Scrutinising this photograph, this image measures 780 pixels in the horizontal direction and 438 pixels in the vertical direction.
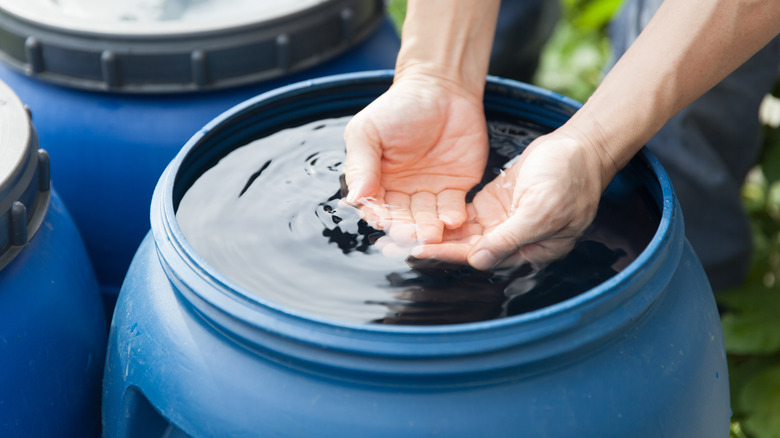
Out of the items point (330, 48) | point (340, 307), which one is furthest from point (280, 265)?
point (330, 48)

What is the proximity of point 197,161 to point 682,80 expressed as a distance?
78 centimetres

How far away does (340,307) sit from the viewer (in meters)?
1.06

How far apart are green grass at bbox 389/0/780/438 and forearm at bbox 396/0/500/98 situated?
92 centimetres

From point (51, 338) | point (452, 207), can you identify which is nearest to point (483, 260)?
point (452, 207)

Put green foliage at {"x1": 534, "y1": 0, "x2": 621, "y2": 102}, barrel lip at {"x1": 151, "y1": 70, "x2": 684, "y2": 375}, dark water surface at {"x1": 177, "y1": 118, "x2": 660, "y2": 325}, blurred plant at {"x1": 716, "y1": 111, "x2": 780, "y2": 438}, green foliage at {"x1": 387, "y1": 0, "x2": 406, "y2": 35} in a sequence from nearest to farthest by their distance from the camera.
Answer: barrel lip at {"x1": 151, "y1": 70, "x2": 684, "y2": 375} → dark water surface at {"x1": 177, "y1": 118, "x2": 660, "y2": 325} → blurred plant at {"x1": 716, "y1": 111, "x2": 780, "y2": 438} → green foliage at {"x1": 534, "y1": 0, "x2": 621, "y2": 102} → green foliage at {"x1": 387, "y1": 0, "x2": 406, "y2": 35}

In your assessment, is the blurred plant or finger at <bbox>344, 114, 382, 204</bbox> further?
the blurred plant

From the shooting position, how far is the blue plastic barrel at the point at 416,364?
0.86 metres

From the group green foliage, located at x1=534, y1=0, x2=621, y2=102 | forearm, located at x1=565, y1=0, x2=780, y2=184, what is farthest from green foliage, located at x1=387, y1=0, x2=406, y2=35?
forearm, located at x1=565, y1=0, x2=780, y2=184

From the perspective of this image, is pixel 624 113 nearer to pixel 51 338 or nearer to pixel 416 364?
pixel 416 364

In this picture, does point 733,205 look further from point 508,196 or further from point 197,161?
point 197,161

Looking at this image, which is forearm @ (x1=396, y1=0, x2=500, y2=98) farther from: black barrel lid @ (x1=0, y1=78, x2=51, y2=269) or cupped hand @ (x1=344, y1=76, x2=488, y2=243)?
black barrel lid @ (x1=0, y1=78, x2=51, y2=269)

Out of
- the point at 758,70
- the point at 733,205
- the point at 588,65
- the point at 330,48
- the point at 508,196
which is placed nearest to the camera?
the point at 508,196

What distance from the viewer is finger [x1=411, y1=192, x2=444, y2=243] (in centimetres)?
128

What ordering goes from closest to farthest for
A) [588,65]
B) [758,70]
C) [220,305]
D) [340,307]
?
[220,305] < [340,307] < [758,70] < [588,65]
